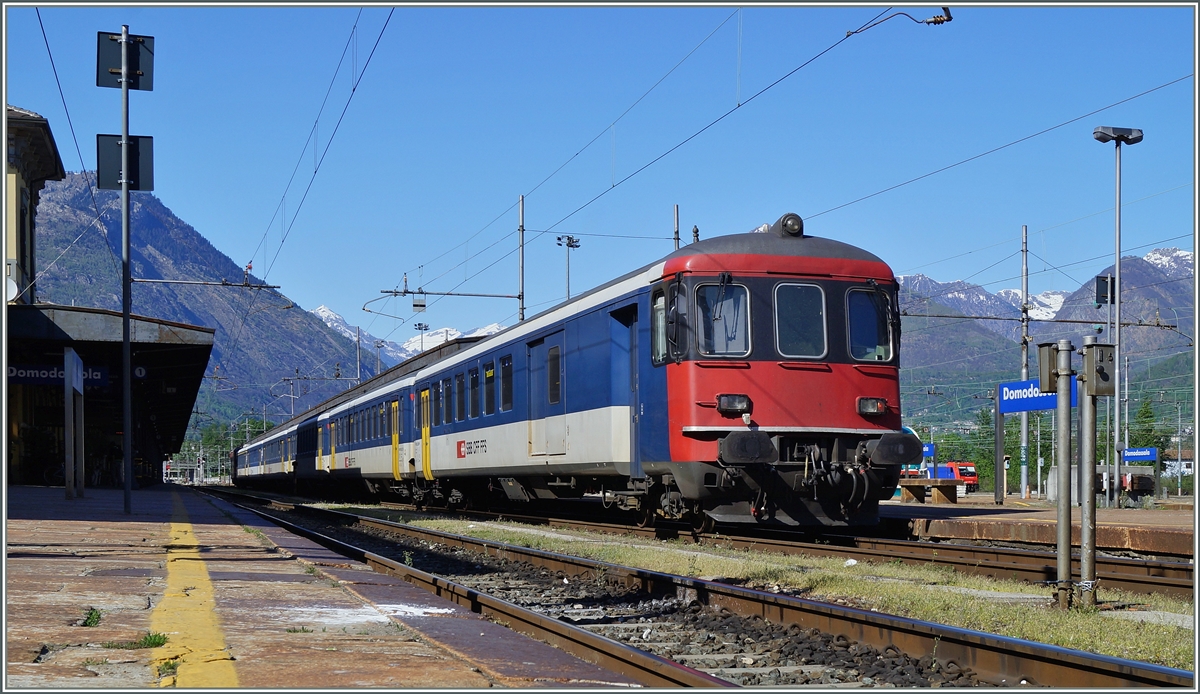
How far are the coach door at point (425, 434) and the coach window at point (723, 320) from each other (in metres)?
12.6

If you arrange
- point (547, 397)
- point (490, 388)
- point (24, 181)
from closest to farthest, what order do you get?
1. point (547, 397)
2. point (490, 388)
3. point (24, 181)

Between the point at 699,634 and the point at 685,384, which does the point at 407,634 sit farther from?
the point at 685,384

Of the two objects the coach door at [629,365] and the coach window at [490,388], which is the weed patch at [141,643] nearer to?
the coach door at [629,365]

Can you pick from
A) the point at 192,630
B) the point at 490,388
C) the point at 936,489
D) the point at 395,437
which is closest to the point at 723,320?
the point at 192,630

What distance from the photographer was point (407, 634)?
6660 mm

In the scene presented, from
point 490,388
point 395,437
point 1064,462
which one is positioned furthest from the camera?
point 395,437

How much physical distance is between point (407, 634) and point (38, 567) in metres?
4.77

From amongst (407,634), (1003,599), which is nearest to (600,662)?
(407,634)

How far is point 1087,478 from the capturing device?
8.41 m

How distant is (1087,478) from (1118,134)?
78.7ft

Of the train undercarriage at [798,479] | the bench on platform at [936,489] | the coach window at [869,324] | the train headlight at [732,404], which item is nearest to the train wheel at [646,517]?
the train undercarriage at [798,479]

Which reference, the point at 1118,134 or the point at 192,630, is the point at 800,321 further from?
the point at 1118,134

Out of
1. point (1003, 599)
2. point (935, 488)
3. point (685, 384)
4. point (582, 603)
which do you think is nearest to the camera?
point (1003, 599)

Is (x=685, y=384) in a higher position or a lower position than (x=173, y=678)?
higher
